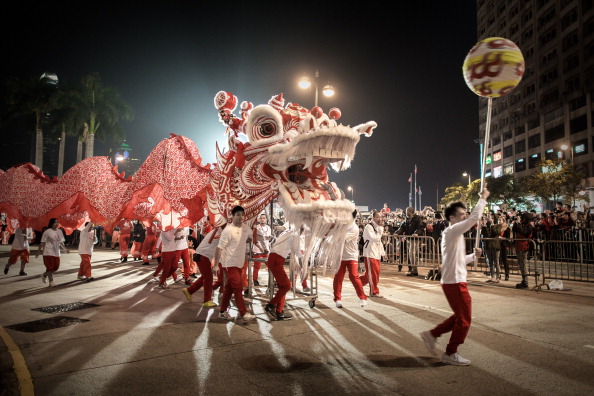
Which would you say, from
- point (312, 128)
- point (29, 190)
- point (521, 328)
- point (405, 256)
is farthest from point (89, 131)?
point (521, 328)

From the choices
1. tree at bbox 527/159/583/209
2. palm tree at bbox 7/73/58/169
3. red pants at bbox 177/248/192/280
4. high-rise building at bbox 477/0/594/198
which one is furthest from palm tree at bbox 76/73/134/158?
high-rise building at bbox 477/0/594/198

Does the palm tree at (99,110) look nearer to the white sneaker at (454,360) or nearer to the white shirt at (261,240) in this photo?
the white shirt at (261,240)

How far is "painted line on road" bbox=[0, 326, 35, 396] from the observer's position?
3434 millimetres

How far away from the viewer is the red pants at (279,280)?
241 inches

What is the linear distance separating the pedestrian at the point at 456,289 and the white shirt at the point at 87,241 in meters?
9.00

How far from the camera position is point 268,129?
5984 millimetres

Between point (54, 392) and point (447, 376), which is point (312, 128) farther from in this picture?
point (54, 392)

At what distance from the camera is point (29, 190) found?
10523 millimetres

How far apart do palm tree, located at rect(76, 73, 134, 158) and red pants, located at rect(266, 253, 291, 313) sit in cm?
2801

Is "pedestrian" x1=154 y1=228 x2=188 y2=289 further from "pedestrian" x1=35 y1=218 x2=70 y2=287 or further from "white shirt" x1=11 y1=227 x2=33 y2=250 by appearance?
"white shirt" x1=11 y1=227 x2=33 y2=250

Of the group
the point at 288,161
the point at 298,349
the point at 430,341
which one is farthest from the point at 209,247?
the point at 430,341

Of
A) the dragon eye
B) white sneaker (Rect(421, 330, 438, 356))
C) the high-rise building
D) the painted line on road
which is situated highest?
the high-rise building

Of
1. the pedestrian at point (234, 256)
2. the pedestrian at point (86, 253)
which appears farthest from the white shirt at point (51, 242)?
the pedestrian at point (234, 256)

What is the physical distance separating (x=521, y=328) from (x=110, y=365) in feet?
17.0
